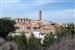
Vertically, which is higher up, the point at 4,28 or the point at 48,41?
the point at 4,28

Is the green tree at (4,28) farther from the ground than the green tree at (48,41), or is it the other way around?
the green tree at (4,28)

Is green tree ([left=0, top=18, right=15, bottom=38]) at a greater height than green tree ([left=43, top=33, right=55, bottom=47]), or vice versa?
green tree ([left=0, top=18, right=15, bottom=38])

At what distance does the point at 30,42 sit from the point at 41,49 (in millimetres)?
564

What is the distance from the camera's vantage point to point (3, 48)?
532 cm

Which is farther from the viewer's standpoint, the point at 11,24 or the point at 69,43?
the point at 11,24

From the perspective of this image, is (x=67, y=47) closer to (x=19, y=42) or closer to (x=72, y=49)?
(x=72, y=49)

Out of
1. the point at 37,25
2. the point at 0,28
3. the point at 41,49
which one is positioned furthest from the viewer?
the point at 37,25

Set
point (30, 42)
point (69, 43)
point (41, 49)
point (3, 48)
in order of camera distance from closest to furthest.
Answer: point (3, 48), point (69, 43), point (41, 49), point (30, 42)

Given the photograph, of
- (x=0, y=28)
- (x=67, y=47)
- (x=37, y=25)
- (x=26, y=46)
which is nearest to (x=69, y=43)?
(x=67, y=47)

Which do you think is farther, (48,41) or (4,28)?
(4,28)

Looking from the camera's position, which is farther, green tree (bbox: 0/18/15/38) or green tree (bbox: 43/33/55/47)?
green tree (bbox: 0/18/15/38)

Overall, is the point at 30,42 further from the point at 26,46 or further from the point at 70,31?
the point at 70,31

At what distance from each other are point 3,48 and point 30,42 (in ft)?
4.74

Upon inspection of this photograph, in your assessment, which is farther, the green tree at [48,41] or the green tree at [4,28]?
the green tree at [4,28]
